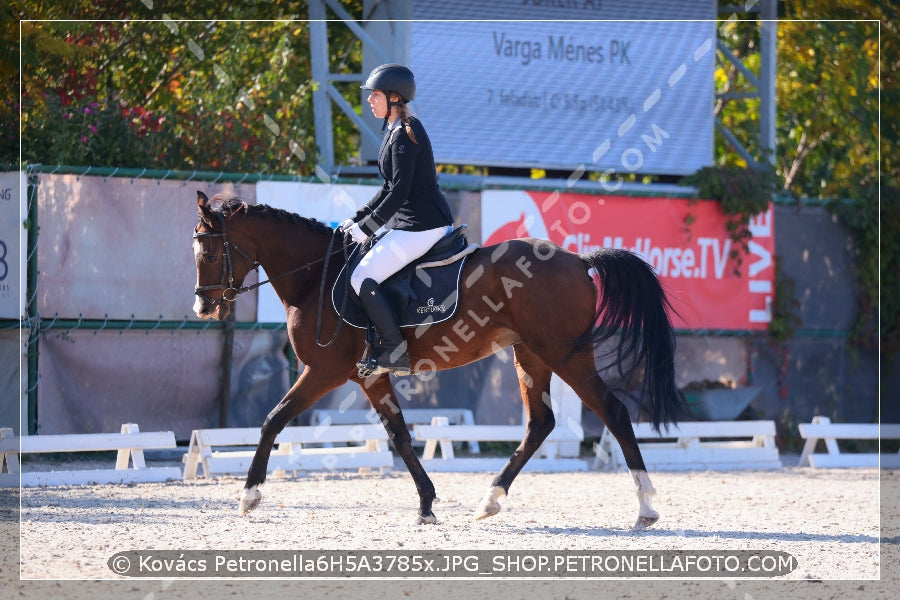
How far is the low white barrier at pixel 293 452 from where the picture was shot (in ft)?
33.2

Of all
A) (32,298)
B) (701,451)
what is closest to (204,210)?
(32,298)

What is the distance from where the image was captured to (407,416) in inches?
477

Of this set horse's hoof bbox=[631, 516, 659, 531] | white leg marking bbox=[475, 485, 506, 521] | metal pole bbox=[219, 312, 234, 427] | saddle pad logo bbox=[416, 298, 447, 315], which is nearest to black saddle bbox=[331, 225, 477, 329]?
saddle pad logo bbox=[416, 298, 447, 315]

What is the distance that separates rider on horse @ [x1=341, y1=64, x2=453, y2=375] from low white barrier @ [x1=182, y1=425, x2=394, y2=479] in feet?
9.56

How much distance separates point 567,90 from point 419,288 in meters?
6.93

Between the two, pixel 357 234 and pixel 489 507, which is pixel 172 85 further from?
pixel 489 507

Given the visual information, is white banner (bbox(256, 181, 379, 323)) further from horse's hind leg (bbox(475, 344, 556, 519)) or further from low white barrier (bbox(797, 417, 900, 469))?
low white barrier (bbox(797, 417, 900, 469))

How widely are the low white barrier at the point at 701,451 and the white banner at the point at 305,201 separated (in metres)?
3.66

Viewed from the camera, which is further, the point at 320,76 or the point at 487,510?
the point at 320,76

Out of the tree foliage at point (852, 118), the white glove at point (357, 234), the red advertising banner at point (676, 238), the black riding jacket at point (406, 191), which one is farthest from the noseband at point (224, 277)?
the tree foliage at point (852, 118)

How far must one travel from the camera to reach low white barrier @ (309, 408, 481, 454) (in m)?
11.7

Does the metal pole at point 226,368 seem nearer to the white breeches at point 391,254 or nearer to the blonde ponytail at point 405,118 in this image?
the white breeches at point 391,254

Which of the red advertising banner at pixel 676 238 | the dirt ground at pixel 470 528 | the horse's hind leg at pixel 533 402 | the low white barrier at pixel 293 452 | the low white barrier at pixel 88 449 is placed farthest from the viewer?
the red advertising banner at pixel 676 238

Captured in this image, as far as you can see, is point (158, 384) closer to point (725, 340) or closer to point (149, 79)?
point (149, 79)
